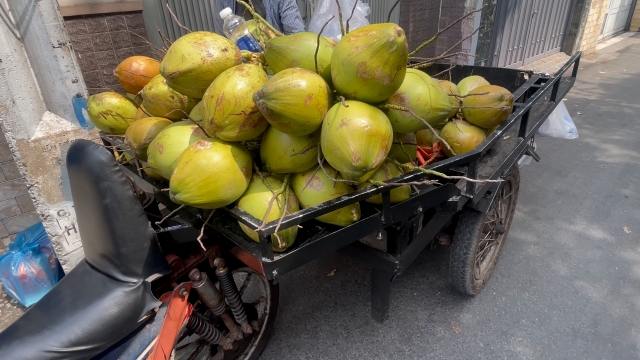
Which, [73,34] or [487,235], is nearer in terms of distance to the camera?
[487,235]

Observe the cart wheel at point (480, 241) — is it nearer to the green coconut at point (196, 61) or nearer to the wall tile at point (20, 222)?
the green coconut at point (196, 61)

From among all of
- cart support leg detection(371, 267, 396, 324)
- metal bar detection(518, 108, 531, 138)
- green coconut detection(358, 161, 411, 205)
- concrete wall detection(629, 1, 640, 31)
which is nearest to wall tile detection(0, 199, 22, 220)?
cart support leg detection(371, 267, 396, 324)

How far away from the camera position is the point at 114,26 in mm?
3854

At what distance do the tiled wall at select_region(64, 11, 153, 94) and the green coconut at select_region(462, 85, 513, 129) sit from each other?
3.30m

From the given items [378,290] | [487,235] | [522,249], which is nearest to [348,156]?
[378,290]

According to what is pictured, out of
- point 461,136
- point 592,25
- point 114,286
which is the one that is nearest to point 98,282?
point 114,286

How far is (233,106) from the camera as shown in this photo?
53.1 inches

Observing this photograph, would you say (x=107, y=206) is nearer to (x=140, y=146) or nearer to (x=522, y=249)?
(x=140, y=146)

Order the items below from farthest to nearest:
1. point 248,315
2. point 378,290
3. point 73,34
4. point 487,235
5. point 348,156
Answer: point 73,34 < point 487,235 < point 248,315 < point 378,290 < point 348,156

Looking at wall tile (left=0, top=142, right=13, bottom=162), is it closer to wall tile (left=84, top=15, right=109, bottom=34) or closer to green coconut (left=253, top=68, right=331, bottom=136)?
wall tile (left=84, top=15, right=109, bottom=34)

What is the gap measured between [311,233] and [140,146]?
0.81 metres

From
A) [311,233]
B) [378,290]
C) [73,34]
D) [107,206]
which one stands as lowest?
[378,290]

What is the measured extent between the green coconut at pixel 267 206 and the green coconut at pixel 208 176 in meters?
0.05

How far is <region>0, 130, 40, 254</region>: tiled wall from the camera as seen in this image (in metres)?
3.04
